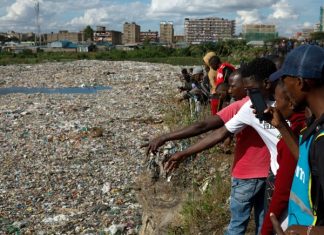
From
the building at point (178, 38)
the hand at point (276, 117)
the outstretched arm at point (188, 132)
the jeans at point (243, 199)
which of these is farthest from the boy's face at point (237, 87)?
the building at point (178, 38)

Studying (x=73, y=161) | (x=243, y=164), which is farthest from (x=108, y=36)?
(x=243, y=164)

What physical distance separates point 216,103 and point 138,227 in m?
2.25

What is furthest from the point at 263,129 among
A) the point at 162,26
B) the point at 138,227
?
the point at 162,26

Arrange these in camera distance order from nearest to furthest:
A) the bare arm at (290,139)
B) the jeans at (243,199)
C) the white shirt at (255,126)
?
the bare arm at (290,139), the white shirt at (255,126), the jeans at (243,199)

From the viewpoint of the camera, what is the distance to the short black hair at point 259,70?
9.27ft

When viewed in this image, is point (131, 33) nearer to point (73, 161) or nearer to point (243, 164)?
point (73, 161)

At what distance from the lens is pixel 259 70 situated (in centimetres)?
283

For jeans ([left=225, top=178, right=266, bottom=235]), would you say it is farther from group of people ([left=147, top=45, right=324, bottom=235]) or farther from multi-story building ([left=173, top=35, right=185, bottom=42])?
multi-story building ([left=173, top=35, right=185, bottom=42])

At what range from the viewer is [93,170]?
827 cm

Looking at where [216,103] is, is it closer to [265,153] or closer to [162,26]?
[265,153]

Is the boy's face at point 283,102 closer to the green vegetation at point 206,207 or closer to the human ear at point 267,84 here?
the human ear at point 267,84

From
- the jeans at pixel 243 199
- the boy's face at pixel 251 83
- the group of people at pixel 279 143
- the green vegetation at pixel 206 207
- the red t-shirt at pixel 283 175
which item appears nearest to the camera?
the group of people at pixel 279 143

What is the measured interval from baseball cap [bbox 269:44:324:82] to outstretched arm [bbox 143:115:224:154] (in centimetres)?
111

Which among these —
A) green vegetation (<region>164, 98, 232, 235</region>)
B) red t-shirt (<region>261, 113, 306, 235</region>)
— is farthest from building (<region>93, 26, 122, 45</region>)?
red t-shirt (<region>261, 113, 306, 235</region>)
